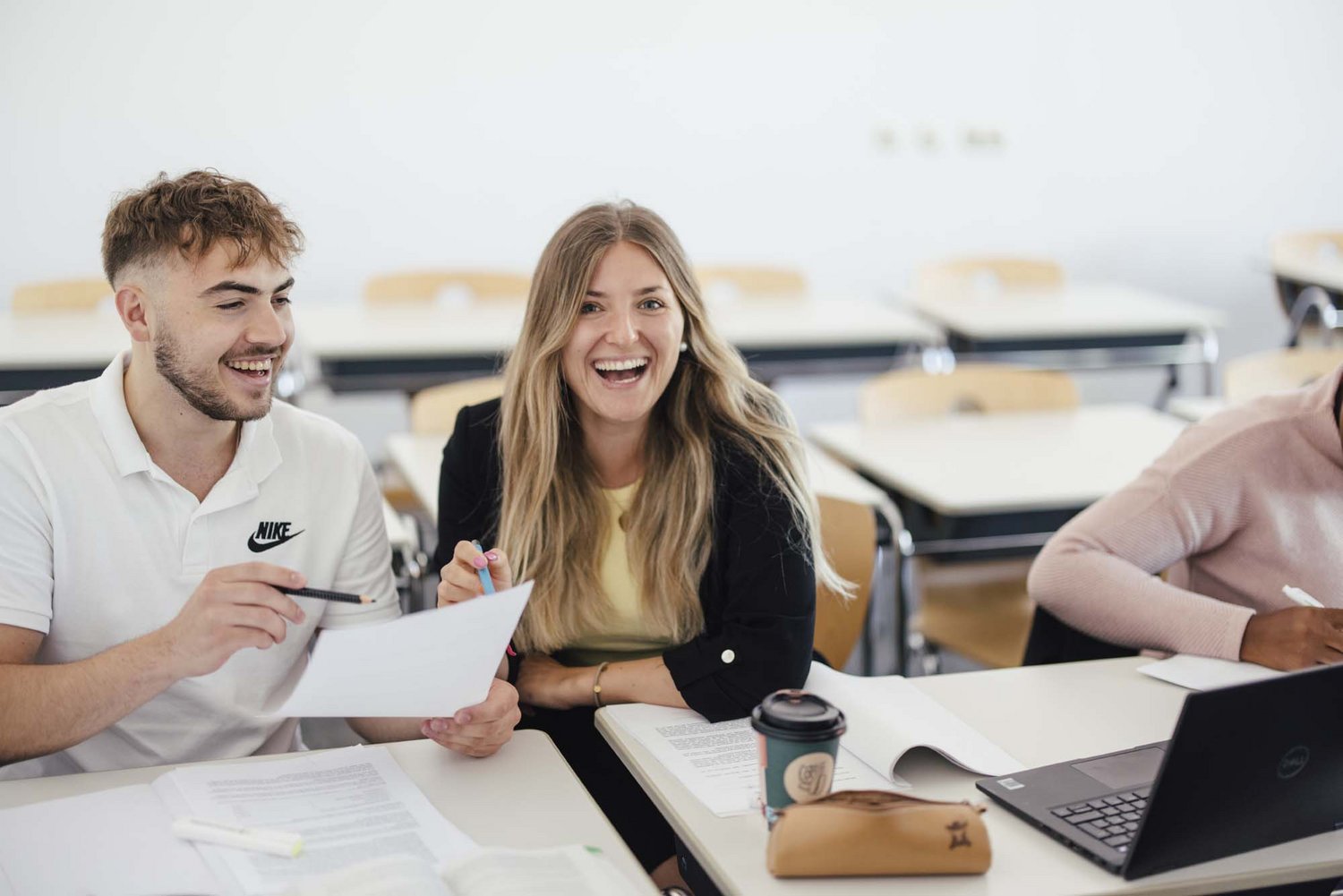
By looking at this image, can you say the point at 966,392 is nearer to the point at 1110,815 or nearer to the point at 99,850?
the point at 1110,815

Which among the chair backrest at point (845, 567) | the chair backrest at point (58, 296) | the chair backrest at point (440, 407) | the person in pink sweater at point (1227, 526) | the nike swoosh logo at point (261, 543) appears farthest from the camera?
the chair backrest at point (58, 296)

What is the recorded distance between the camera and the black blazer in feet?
5.83

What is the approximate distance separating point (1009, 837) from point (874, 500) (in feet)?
4.58

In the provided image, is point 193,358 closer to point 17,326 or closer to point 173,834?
point 173,834

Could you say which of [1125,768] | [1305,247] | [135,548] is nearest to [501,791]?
[135,548]

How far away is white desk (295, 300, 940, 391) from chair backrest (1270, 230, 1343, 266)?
1.82 m

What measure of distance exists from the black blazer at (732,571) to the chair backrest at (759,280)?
277 centimetres

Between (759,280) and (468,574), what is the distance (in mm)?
3307

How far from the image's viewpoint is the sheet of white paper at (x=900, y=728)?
1.56 metres

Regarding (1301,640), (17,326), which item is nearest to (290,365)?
(17,326)

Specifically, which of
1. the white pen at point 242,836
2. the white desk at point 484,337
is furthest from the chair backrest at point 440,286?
the white pen at point 242,836

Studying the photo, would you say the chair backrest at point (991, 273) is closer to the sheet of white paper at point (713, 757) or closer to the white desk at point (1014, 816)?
the white desk at point (1014, 816)

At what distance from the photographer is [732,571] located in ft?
6.31

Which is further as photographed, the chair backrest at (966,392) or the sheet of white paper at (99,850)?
the chair backrest at (966,392)
